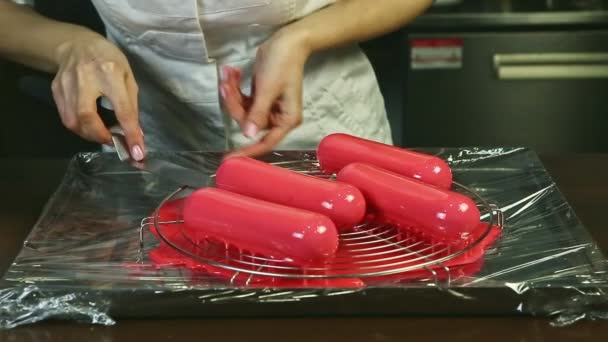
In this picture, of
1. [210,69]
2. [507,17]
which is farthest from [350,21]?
[507,17]

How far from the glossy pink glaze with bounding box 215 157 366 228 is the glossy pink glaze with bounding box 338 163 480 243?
0.03 meters

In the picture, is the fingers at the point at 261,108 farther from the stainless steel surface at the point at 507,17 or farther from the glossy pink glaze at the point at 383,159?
the stainless steel surface at the point at 507,17

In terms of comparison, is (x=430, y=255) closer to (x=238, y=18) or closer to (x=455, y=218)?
(x=455, y=218)

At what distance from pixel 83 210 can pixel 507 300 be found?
0.47m

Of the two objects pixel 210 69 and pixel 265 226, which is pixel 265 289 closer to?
pixel 265 226

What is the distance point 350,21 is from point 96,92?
369mm

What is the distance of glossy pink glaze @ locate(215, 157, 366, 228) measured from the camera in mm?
815

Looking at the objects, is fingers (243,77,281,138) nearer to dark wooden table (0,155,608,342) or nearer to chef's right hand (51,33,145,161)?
chef's right hand (51,33,145,161)

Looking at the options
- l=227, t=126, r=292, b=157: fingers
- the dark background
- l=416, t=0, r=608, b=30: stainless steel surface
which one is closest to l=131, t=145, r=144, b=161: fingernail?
l=227, t=126, r=292, b=157: fingers

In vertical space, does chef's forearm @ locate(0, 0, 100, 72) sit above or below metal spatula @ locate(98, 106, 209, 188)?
above

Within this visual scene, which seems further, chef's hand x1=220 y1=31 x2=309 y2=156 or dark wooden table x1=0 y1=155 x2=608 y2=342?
chef's hand x1=220 y1=31 x2=309 y2=156

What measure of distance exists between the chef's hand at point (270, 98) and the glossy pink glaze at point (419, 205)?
167 millimetres

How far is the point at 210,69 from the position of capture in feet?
3.87

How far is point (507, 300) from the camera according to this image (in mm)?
725
